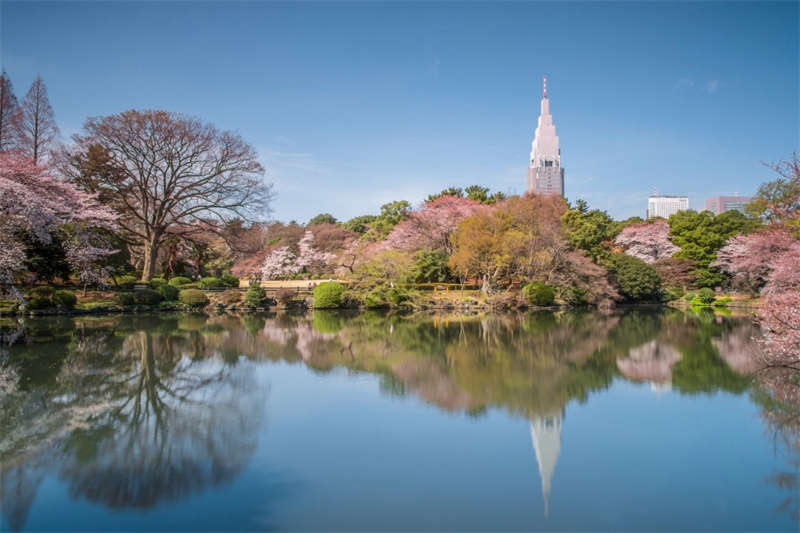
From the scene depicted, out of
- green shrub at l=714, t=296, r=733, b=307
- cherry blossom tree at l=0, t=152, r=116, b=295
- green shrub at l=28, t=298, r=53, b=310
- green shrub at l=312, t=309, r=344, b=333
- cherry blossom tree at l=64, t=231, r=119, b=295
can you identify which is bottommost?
green shrub at l=312, t=309, r=344, b=333

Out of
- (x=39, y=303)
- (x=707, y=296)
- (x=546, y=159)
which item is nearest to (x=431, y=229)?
(x=707, y=296)

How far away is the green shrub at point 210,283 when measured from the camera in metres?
26.5

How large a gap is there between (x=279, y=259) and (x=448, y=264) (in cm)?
1552

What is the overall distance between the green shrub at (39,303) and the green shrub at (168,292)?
4.69 m

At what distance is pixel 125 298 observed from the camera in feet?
71.9

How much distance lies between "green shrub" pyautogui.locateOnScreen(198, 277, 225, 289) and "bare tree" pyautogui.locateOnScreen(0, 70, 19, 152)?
1063 cm

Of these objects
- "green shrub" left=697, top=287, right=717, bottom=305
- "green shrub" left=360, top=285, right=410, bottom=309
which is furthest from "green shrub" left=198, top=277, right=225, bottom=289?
"green shrub" left=697, top=287, right=717, bottom=305

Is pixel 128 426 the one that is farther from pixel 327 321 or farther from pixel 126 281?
pixel 126 281

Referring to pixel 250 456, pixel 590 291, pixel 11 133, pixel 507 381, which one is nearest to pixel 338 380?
pixel 507 381

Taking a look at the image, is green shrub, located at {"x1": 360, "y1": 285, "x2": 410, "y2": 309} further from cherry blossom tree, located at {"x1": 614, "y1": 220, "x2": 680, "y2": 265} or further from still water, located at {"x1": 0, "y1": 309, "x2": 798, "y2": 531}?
cherry blossom tree, located at {"x1": 614, "y1": 220, "x2": 680, "y2": 265}

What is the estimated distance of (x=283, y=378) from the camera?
923cm

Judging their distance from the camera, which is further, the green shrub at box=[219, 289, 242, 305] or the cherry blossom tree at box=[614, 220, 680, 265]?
the cherry blossom tree at box=[614, 220, 680, 265]

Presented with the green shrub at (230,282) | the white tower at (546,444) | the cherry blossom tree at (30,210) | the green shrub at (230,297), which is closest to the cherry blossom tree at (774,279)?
the white tower at (546,444)

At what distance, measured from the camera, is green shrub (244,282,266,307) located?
2428cm
